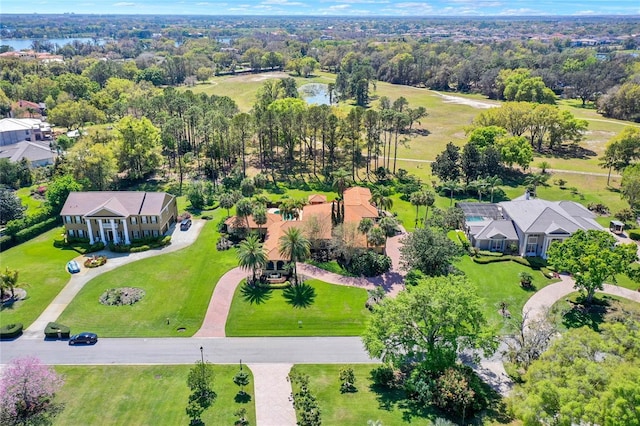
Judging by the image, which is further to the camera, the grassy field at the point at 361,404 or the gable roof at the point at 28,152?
the gable roof at the point at 28,152

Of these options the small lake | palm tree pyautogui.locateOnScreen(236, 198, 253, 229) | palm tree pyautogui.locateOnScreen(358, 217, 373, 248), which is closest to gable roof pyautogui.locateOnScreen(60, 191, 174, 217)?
palm tree pyautogui.locateOnScreen(236, 198, 253, 229)

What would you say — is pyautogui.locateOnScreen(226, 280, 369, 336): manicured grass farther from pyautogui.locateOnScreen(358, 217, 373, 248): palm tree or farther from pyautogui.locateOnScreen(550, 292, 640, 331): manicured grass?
pyautogui.locateOnScreen(550, 292, 640, 331): manicured grass

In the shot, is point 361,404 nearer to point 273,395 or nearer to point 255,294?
point 273,395

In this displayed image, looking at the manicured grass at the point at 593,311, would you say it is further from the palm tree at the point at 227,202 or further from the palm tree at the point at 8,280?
the palm tree at the point at 8,280

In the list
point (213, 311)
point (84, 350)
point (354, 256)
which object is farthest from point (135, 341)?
point (354, 256)

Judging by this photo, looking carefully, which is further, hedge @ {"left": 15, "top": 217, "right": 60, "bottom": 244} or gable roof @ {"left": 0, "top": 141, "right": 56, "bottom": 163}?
gable roof @ {"left": 0, "top": 141, "right": 56, "bottom": 163}

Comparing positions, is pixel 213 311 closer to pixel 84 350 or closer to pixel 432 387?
pixel 84 350

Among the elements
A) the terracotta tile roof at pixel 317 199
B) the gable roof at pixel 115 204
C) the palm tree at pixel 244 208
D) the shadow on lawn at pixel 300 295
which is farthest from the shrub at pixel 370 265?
the gable roof at pixel 115 204
